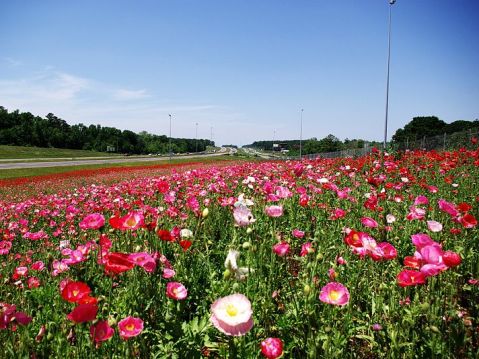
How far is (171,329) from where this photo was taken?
195cm

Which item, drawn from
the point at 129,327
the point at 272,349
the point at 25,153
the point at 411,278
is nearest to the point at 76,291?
the point at 129,327

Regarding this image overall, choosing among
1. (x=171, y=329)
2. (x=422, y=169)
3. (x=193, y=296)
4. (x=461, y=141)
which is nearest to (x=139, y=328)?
(x=171, y=329)

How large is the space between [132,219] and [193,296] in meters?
0.90

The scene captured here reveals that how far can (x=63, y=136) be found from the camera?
Answer: 79.5m

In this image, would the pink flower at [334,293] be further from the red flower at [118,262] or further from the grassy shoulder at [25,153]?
the grassy shoulder at [25,153]

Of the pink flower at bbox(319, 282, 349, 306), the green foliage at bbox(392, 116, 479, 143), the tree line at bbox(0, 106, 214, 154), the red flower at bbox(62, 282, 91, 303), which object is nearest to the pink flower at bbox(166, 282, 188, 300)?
the red flower at bbox(62, 282, 91, 303)

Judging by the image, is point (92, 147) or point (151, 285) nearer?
point (151, 285)

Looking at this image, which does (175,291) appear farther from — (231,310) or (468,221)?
(468,221)

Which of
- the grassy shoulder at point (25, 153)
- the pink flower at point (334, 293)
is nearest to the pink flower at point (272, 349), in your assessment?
the pink flower at point (334, 293)

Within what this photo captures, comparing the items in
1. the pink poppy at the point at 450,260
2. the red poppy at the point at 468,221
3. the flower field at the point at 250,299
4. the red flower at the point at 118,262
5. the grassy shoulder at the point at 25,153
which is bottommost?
the flower field at the point at 250,299

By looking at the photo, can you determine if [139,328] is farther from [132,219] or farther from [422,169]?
[422,169]

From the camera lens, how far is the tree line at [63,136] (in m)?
67.9

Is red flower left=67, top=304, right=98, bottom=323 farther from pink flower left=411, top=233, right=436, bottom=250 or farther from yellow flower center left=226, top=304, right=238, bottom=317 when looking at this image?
pink flower left=411, top=233, right=436, bottom=250

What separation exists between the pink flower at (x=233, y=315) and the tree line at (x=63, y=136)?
7814 cm
